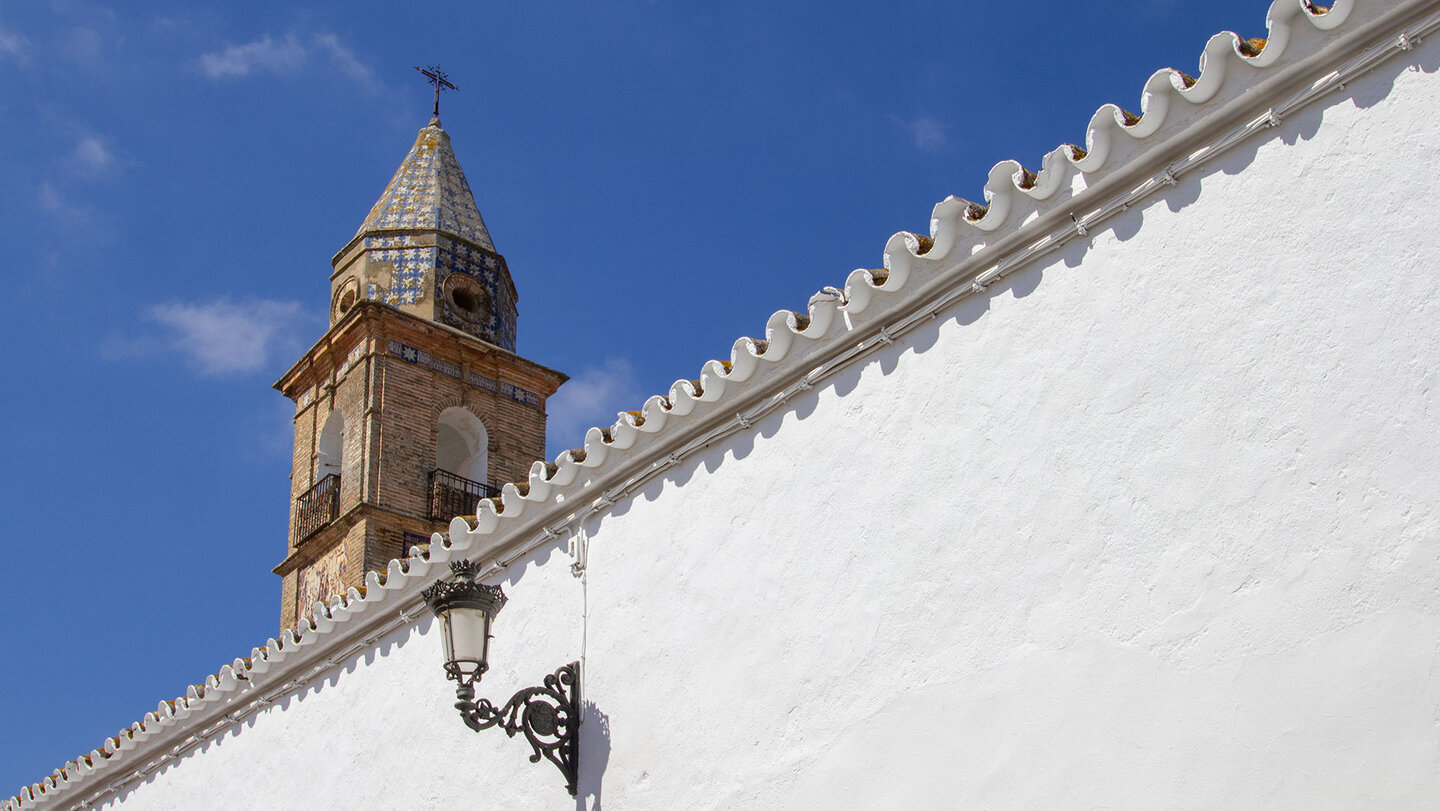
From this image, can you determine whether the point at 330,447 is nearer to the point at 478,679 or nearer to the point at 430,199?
the point at 430,199

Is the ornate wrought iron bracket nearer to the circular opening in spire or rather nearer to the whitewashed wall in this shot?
the whitewashed wall

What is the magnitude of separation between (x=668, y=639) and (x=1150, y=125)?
278 cm

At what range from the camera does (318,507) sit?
63.1ft

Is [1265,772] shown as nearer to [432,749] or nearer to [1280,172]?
[1280,172]

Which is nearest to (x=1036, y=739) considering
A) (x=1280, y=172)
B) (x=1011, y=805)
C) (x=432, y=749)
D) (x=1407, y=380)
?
(x=1011, y=805)

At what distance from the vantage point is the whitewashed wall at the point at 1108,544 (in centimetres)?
402

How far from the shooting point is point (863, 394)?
566 centimetres

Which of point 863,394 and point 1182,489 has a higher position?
point 863,394

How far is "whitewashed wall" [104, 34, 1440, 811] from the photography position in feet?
13.2

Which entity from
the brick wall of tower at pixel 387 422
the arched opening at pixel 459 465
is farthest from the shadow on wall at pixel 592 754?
the arched opening at pixel 459 465

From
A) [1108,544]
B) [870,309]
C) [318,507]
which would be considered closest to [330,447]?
[318,507]

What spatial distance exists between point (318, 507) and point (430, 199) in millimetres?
4921

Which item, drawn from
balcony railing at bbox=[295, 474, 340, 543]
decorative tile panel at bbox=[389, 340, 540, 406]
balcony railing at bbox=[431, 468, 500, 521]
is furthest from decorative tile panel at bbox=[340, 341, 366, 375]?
balcony railing at bbox=[431, 468, 500, 521]

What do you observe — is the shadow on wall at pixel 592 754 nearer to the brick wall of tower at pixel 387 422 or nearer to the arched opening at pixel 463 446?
the brick wall of tower at pixel 387 422
